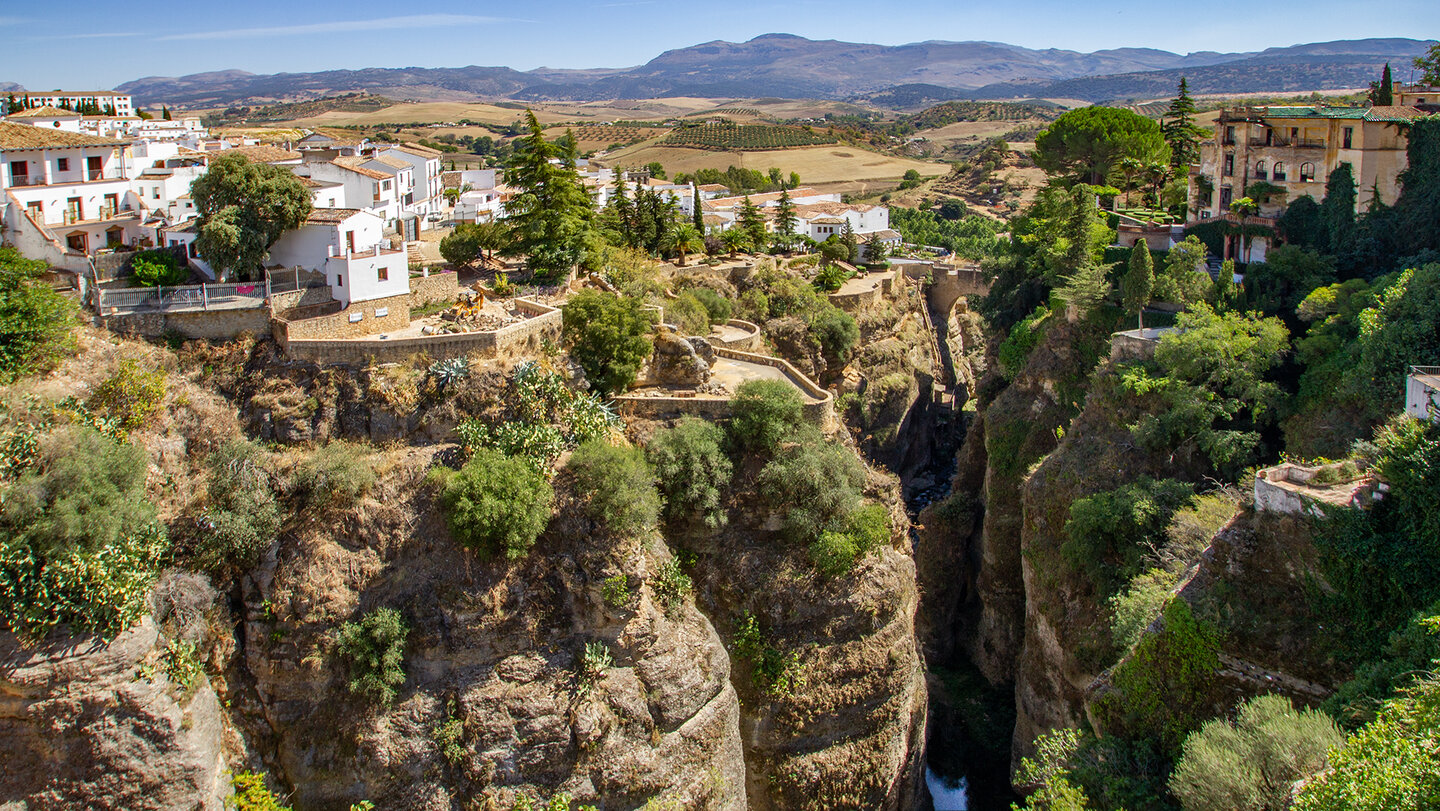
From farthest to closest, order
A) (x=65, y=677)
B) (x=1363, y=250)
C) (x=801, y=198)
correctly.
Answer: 1. (x=801, y=198)
2. (x=1363, y=250)
3. (x=65, y=677)

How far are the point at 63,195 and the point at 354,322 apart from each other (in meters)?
10.9

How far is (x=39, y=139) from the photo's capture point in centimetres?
2931

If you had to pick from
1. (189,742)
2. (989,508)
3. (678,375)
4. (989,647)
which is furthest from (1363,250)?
(189,742)

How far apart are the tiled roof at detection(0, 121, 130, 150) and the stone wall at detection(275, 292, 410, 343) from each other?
10.7m

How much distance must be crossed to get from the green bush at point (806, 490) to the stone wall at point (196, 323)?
14371mm

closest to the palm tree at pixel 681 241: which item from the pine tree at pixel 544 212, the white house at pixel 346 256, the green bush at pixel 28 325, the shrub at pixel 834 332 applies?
the shrub at pixel 834 332

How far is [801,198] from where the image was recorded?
221 feet

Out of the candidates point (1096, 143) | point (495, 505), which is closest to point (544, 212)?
point (495, 505)

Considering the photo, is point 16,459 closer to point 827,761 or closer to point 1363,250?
point 827,761

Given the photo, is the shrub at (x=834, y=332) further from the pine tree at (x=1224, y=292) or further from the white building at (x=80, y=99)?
the white building at (x=80, y=99)

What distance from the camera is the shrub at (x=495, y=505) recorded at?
22422 millimetres

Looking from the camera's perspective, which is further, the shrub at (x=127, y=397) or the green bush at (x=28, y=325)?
the shrub at (x=127, y=397)

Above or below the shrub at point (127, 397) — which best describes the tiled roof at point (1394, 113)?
above

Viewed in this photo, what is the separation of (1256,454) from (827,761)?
15345 millimetres
